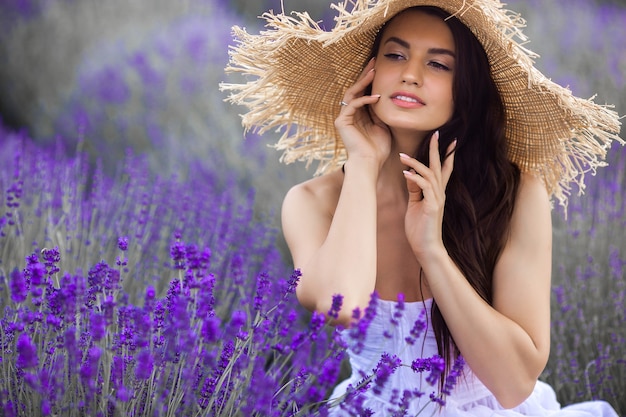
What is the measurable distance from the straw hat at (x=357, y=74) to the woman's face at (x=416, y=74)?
2.5 inches

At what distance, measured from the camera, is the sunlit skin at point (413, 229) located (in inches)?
74.7

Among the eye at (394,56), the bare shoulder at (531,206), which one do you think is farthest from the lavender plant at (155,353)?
the eye at (394,56)

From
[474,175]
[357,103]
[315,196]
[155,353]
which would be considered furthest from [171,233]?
[155,353]

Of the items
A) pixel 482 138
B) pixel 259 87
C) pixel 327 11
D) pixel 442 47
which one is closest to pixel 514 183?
pixel 482 138

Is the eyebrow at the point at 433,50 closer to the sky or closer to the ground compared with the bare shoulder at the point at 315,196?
closer to the sky

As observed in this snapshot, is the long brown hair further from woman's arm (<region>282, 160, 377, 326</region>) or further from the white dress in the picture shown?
woman's arm (<region>282, 160, 377, 326</region>)

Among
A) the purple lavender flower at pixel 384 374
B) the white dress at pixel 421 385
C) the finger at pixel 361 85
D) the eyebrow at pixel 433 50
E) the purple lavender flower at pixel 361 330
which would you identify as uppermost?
the eyebrow at pixel 433 50

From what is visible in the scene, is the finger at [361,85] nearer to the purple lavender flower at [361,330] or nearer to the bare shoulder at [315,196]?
the bare shoulder at [315,196]

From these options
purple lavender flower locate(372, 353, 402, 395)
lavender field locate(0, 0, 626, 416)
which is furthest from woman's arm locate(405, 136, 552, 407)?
purple lavender flower locate(372, 353, 402, 395)

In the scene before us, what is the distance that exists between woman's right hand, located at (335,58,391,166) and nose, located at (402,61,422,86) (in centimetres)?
11

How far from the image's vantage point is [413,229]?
2012 mm

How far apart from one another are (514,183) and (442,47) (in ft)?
1.43

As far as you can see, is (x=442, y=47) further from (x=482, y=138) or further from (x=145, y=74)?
(x=145, y=74)

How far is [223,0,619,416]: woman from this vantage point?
192 centimetres
